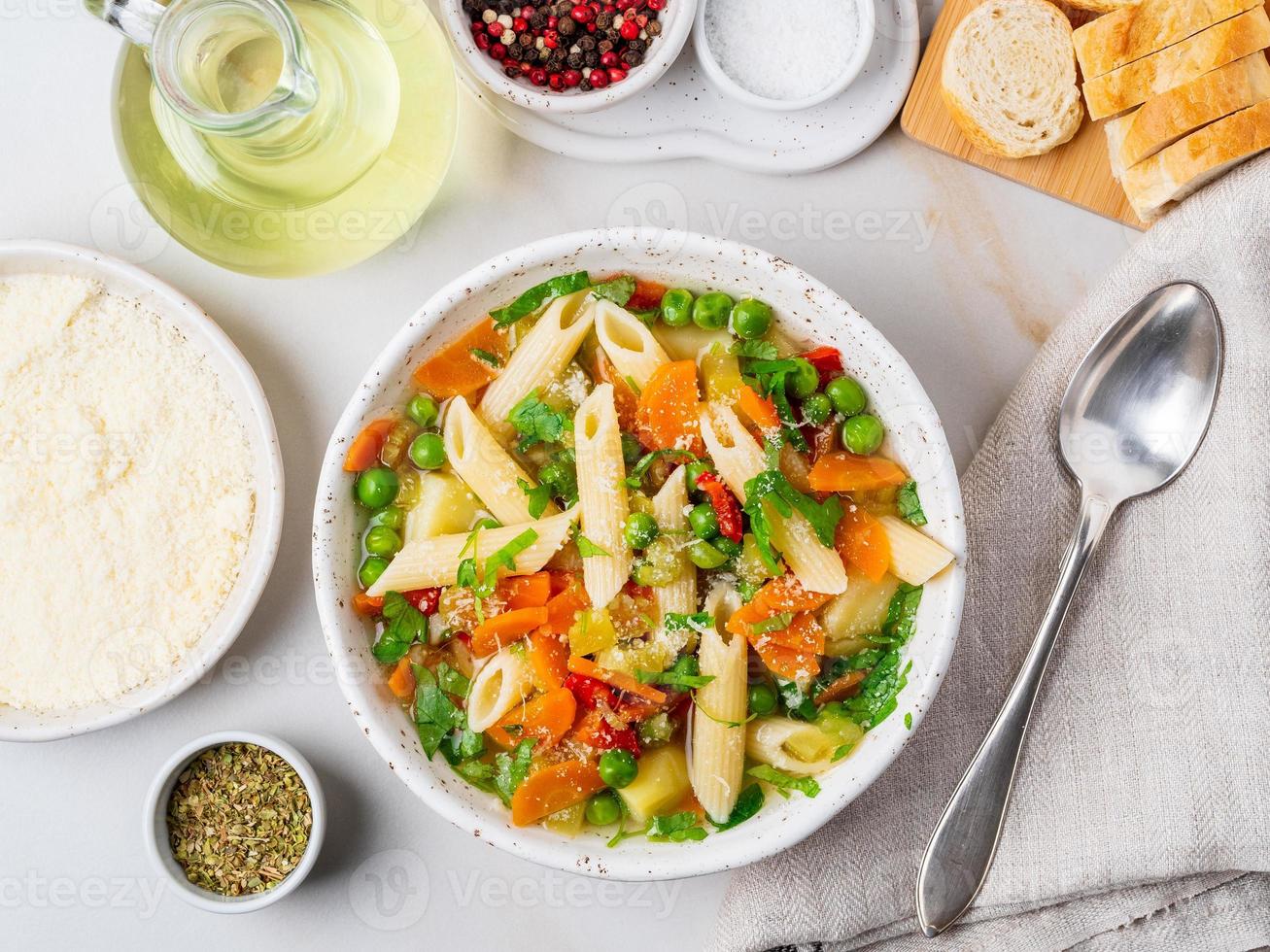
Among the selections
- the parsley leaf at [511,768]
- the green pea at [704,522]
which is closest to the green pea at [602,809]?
the parsley leaf at [511,768]

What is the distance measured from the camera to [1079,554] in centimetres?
250

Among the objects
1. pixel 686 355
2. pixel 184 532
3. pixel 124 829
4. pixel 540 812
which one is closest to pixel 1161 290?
pixel 686 355

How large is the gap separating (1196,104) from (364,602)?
89.2 inches

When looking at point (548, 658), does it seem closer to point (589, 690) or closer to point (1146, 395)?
point (589, 690)

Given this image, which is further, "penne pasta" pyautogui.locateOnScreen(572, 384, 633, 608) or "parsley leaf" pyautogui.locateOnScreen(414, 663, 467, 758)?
"parsley leaf" pyautogui.locateOnScreen(414, 663, 467, 758)

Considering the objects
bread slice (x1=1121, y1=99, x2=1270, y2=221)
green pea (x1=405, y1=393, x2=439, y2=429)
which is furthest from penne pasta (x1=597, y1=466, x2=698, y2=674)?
bread slice (x1=1121, y1=99, x2=1270, y2=221)

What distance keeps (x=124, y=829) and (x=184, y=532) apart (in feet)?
2.83

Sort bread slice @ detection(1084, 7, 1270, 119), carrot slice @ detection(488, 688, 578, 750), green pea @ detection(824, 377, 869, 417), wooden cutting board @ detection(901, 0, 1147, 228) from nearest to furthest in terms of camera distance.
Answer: carrot slice @ detection(488, 688, 578, 750), green pea @ detection(824, 377, 869, 417), bread slice @ detection(1084, 7, 1270, 119), wooden cutting board @ detection(901, 0, 1147, 228)

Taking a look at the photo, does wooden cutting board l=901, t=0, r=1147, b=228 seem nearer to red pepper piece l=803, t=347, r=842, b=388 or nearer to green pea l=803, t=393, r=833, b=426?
red pepper piece l=803, t=347, r=842, b=388

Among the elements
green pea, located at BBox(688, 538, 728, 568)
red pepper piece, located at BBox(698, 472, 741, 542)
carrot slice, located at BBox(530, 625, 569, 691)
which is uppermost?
red pepper piece, located at BBox(698, 472, 741, 542)

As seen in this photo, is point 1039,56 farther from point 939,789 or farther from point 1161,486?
point 939,789

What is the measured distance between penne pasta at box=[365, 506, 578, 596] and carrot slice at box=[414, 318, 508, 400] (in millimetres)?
348

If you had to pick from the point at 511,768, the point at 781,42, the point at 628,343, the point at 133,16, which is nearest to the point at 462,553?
the point at 511,768

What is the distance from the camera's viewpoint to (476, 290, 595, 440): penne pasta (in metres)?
2.27
